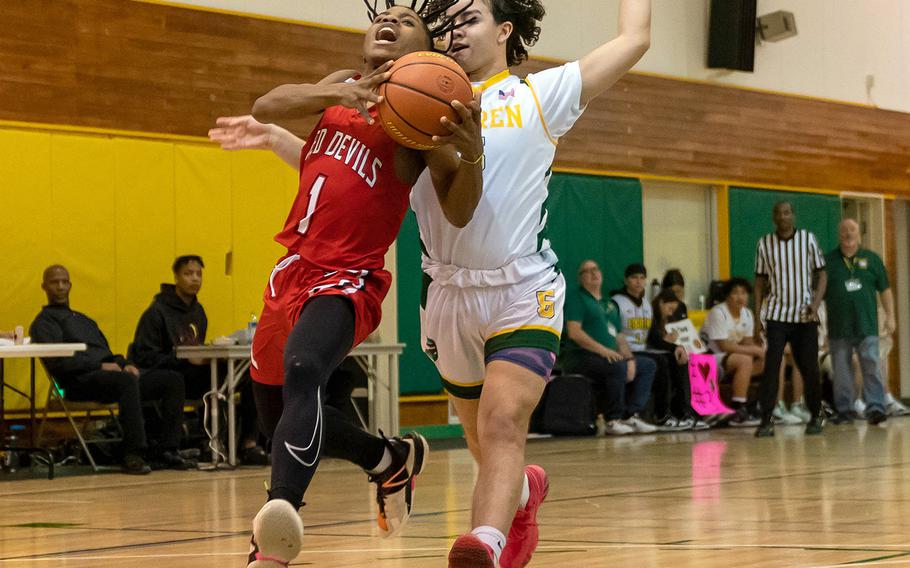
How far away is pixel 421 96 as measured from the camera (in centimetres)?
355

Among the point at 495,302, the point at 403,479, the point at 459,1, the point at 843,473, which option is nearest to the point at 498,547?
the point at 495,302

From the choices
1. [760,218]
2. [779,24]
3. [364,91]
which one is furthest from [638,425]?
[364,91]

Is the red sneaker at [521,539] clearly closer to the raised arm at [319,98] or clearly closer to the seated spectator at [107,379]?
the raised arm at [319,98]

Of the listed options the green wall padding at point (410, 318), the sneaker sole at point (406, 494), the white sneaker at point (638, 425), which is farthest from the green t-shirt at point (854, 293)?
the sneaker sole at point (406, 494)

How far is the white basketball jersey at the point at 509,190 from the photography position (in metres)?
3.80

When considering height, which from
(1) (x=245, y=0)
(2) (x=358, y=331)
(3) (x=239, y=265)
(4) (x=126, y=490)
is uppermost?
(1) (x=245, y=0)

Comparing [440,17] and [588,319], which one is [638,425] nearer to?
[588,319]

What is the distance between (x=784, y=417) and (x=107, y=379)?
295 inches

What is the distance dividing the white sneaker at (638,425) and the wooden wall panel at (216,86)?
337 cm

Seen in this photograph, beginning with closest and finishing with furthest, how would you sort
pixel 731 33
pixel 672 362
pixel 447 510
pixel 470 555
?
pixel 470 555 → pixel 447 510 → pixel 672 362 → pixel 731 33

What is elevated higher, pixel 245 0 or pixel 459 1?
pixel 245 0

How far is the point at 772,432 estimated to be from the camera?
472 inches

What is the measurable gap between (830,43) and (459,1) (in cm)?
1546

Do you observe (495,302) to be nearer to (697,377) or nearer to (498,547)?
(498,547)
